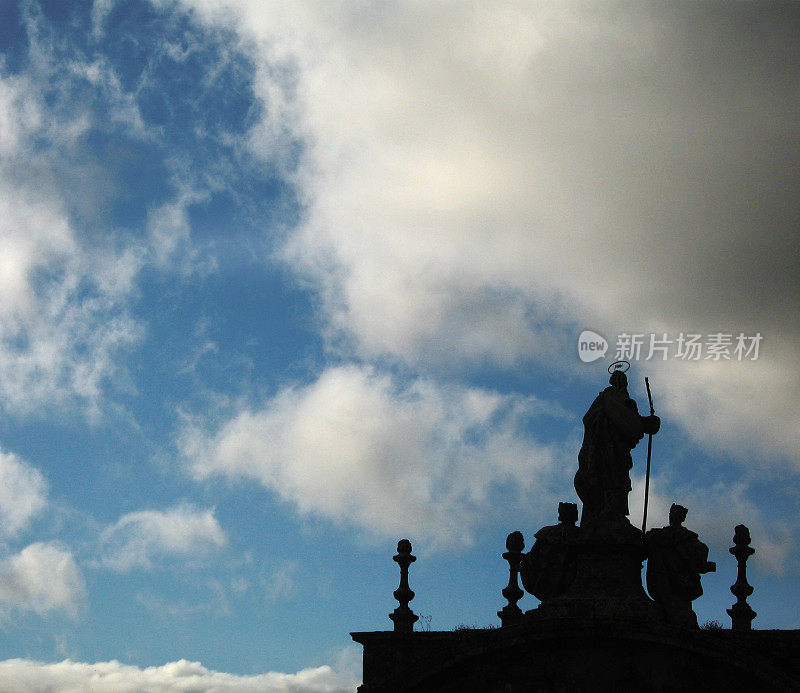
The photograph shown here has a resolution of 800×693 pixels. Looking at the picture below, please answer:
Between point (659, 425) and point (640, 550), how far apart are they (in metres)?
2.47

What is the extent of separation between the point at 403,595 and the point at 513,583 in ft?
6.60

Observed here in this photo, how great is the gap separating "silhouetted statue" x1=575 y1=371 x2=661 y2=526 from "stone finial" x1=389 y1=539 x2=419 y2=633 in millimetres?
3474

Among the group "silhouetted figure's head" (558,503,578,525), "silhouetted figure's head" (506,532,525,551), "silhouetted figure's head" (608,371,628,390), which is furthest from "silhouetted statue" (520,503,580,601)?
"silhouetted figure's head" (608,371,628,390)

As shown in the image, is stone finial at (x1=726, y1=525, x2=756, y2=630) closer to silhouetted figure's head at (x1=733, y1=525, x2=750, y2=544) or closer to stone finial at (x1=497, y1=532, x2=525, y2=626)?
silhouetted figure's head at (x1=733, y1=525, x2=750, y2=544)

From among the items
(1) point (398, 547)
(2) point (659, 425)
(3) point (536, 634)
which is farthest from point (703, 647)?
(1) point (398, 547)

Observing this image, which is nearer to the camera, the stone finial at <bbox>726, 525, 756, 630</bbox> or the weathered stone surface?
the weathered stone surface

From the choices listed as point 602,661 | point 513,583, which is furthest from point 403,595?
point 602,661

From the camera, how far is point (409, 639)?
71.8 feet

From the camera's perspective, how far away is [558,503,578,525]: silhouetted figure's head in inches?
851

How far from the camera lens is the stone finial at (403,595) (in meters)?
22.2

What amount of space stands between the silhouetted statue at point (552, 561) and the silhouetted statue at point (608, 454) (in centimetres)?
37

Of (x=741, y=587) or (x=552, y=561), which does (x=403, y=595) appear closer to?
(x=552, y=561)

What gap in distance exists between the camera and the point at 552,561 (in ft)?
70.1

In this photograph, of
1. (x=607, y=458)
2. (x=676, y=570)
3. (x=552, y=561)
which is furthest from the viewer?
(x=607, y=458)
